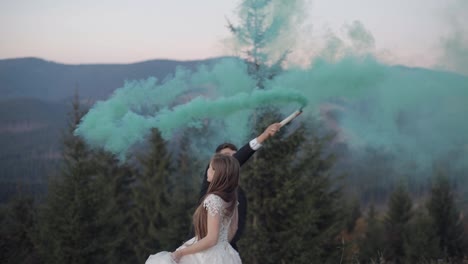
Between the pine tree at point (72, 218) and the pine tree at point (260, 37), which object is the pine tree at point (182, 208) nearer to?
the pine tree at point (72, 218)

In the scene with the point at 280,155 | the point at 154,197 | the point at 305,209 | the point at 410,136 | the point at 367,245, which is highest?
the point at 410,136

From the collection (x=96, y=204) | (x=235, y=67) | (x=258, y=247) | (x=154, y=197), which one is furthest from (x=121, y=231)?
(x=235, y=67)

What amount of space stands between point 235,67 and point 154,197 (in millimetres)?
25437

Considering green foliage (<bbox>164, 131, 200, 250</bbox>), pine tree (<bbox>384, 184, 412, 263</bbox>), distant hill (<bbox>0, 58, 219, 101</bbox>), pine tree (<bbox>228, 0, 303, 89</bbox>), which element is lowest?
pine tree (<bbox>384, 184, 412, 263</bbox>)

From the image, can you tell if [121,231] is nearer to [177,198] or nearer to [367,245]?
[177,198]

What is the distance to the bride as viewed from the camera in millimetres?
5238

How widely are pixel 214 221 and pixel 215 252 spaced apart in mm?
369

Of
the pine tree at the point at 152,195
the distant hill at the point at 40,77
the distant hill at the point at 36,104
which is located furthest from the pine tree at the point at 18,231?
the distant hill at the point at 40,77

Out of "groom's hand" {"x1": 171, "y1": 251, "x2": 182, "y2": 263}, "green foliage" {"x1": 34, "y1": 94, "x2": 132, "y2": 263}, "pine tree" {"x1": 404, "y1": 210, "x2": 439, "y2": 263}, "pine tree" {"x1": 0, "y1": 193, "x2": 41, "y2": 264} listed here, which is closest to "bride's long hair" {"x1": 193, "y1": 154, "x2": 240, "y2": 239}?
"groom's hand" {"x1": 171, "y1": 251, "x2": 182, "y2": 263}

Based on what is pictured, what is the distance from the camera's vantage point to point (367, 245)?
3622 cm

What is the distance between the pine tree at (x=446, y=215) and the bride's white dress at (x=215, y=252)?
31766 millimetres

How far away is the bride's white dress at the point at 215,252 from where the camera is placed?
523cm

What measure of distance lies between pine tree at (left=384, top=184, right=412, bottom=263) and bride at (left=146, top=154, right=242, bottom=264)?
31764 mm

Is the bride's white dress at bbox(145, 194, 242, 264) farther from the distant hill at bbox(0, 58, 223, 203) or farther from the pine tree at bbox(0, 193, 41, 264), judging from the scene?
the distant hill at bbox(0, 58, 223, 203)
